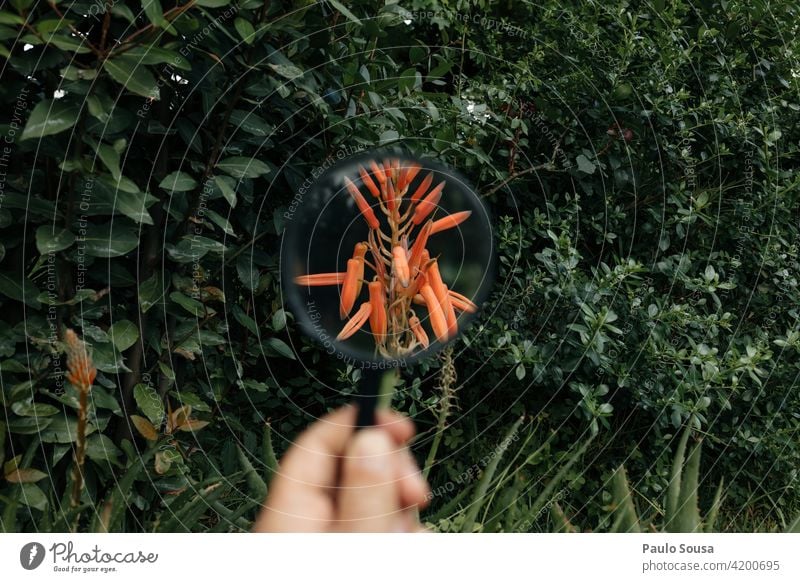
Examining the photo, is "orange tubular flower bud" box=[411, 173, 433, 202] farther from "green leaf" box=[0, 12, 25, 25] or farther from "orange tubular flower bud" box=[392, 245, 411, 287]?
"green leaf" box=[0, 12, 25, 25]

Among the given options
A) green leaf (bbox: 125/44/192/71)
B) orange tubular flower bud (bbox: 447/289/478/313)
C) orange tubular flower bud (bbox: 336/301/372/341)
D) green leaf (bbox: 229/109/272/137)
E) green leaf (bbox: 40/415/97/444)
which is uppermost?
green leaf (bbox: 125/44/192/71)

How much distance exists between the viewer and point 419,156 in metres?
1.92

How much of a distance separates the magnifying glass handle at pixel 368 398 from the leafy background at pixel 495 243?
0.18 metres

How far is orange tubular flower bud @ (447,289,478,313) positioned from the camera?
5.84ft

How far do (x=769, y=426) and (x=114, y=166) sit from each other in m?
2.01

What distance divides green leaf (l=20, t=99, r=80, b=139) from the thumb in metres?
0.85

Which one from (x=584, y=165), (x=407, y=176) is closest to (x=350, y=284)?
(x=407, y=176)

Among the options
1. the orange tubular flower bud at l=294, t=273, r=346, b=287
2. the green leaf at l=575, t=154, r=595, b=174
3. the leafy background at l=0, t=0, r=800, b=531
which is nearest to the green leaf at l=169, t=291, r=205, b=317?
the leafy background at l=0, t=0, r=800, b=531

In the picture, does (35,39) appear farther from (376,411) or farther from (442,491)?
(442,491)

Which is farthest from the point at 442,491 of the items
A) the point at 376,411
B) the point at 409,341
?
the point at 409,341

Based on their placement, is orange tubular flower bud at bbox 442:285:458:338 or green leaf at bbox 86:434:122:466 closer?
green leaf at bbox 86:434:122:466

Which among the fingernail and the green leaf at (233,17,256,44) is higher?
the green leaf at (233,17,256,44)

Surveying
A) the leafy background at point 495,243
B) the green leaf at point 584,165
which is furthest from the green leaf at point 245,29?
the green leaf at point 584,165

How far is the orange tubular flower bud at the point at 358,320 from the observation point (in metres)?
1.69
